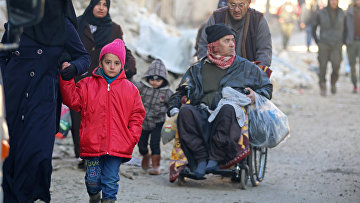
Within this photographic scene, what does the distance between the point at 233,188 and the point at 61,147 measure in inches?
105

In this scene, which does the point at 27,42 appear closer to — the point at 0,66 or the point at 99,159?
the point at 0,66

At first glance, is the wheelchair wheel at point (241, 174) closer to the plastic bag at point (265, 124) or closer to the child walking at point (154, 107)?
the plastic bag at point (265, 124)

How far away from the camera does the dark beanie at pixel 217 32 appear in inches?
261

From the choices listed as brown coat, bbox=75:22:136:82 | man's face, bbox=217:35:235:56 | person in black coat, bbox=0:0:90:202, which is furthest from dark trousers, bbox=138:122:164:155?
person in black coat, bbox=0:0:90:202

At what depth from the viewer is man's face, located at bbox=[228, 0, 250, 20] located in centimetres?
704

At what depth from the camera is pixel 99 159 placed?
5.22 metres

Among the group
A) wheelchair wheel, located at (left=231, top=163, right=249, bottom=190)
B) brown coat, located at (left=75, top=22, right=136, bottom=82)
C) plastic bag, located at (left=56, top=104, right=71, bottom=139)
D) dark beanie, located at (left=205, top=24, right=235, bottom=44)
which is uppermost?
dark beanie, located at (left=205, top=24, right=235, bottom=44)

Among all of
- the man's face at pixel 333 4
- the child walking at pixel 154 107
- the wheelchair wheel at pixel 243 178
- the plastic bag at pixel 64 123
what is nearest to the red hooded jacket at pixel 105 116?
the wheelchair wheel at pixel 243 178

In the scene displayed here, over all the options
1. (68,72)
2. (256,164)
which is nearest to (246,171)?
(256,164)

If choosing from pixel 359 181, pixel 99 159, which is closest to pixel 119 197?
pixel 99 159

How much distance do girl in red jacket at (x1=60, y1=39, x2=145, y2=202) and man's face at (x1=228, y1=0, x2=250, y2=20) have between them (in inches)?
82.2

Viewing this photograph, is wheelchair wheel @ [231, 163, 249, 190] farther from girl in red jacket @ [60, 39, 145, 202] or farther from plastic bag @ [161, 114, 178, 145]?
girl in red jacket @ [60, 39, 145, 202]

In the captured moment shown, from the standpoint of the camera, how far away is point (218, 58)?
6.71 meters

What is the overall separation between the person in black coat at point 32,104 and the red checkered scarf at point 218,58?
237 cm
